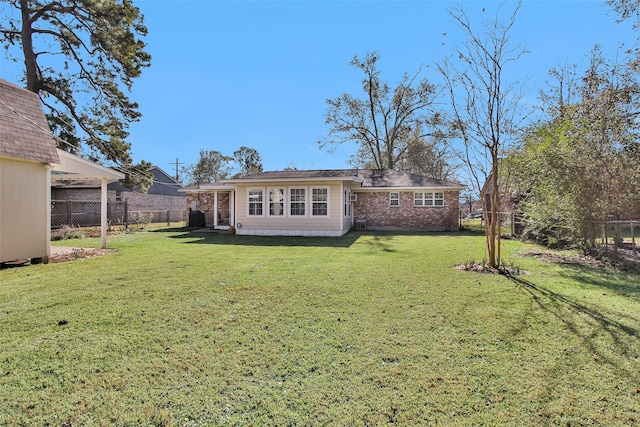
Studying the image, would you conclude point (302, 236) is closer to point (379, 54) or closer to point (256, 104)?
point (256, 104)

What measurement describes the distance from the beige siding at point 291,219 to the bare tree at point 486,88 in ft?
23.0

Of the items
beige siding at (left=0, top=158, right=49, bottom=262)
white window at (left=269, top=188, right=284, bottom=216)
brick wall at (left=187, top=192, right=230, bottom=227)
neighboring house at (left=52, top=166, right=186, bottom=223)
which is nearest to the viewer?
beige siding at (left=0, top=158, right=49, bottom=262)

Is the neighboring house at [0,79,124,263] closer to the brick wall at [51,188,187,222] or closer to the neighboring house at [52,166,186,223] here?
the neighboring house at [52,166,186,223]

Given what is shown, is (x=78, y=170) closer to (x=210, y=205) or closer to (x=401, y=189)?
(x=210, y=205)

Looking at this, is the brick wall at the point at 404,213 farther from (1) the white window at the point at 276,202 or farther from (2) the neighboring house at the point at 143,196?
(2) the neighboring house at the point at 143,196

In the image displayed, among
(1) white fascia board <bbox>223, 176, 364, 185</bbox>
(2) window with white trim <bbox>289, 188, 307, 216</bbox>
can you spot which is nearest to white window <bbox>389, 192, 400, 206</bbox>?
(1) white fascia board <bbox>223, 176, 364, 185</bbox>

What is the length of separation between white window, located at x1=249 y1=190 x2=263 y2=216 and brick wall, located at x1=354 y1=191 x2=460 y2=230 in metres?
6.22

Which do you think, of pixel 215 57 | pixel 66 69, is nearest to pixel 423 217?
pixel 215 57

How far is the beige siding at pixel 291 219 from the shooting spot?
540 inches

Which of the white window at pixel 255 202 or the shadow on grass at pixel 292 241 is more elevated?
the white window at pixel 255 202

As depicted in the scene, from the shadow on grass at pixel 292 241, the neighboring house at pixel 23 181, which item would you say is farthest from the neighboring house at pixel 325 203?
the neighboring house at pixel 23 181

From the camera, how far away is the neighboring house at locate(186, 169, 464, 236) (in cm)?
1384

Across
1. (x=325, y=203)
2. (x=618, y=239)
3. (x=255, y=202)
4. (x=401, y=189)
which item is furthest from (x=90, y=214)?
(x=618, y=239)

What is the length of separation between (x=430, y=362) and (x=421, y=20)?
1037 centimetres
